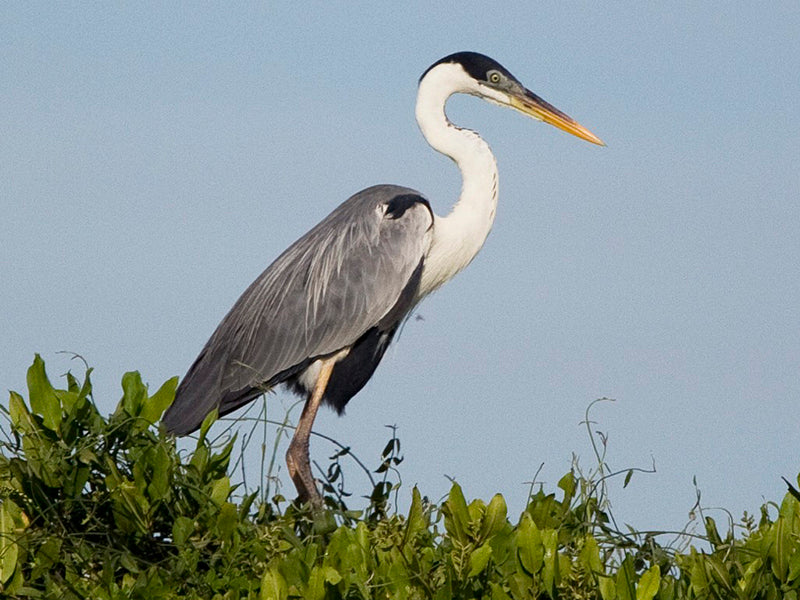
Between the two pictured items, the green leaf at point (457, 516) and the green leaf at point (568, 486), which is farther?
the green leaf at point (568, 486)

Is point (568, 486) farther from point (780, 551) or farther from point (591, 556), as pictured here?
point (780, 551)

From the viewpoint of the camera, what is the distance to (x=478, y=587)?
10.3 ft

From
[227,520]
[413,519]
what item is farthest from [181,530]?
[413,519]

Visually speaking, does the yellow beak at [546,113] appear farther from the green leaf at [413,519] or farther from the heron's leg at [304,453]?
the green leaf at [413,519]

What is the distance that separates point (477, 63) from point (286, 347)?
2203mm

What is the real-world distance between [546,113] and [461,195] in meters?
0.81

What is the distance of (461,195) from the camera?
24.3 feet

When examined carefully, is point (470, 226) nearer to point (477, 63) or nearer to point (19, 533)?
point (477, 63)

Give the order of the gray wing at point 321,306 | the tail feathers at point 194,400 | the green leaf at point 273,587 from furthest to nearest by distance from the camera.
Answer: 1. the gray wing at point 321,306
2. the tail feathers at point 194,400
3. the green leaf at point 273,587

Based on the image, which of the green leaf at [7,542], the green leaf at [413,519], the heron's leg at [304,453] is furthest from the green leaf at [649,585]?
the heron's leg at [304,453]

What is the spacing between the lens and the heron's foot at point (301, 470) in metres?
6.59

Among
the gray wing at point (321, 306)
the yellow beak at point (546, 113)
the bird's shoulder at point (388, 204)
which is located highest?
the yellow beak at point (546, 113)

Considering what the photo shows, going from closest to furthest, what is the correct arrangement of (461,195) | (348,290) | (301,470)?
(301,470), (348,290), (461,195)

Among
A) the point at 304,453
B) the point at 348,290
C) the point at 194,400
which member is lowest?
the point at 304,453
